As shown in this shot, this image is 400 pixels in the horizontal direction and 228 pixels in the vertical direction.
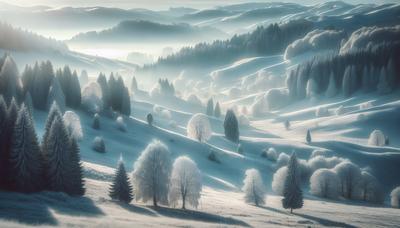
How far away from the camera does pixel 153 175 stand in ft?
200

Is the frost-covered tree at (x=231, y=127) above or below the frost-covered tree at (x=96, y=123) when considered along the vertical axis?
above

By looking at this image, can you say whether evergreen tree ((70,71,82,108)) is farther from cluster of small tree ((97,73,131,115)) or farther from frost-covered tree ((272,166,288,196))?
frost-covered tree ((272,166,288,196))

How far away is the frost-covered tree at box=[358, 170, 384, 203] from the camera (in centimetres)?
10444

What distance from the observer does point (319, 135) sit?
172250 millimetres

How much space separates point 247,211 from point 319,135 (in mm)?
114348

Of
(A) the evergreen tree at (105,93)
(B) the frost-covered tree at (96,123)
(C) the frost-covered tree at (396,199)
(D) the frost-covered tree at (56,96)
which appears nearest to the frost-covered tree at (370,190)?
(C) the frost-covered tree at (396,199)

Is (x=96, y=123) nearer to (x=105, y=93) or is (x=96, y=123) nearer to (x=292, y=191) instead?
(x=105, y=93)

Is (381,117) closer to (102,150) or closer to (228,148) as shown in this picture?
(228,148)

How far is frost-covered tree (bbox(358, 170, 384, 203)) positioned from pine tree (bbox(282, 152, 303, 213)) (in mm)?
36809

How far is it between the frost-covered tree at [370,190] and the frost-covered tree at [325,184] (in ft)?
22.0

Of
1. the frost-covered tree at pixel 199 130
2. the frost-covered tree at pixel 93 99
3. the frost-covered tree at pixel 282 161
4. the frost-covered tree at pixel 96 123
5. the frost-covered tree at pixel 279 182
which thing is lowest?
the frost-covered tree at pixel 279 182

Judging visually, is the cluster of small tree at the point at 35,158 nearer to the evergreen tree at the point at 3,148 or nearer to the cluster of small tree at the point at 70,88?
the evergreen tree at the point at 3,148

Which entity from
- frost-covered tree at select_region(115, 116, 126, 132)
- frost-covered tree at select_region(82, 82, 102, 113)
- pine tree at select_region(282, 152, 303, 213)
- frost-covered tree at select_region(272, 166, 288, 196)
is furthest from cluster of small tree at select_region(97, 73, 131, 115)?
pine tree at select_region(282, 152, 303, 213)

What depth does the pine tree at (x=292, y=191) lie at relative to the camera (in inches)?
2881
